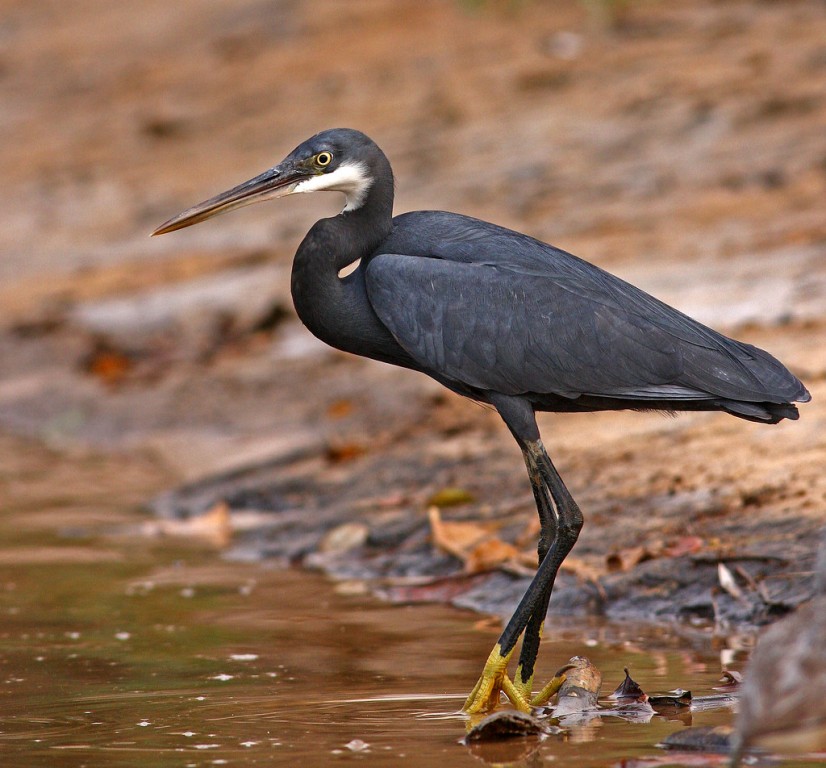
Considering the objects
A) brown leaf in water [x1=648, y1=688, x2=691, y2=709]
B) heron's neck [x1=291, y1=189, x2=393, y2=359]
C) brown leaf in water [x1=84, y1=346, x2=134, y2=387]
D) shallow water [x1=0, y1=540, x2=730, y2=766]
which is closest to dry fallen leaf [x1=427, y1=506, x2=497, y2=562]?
shallow water [x1=0, y1=540, x2=730, y2=766]

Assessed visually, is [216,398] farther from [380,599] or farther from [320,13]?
[320,13]

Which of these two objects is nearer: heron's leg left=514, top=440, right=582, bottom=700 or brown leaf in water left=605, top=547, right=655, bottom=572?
heron's leg left=514, top=440, right=582, bottom=700

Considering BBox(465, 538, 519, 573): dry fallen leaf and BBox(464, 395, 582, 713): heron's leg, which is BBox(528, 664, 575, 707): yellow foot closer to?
BBox(464, 395, 582, 713): heron's leg

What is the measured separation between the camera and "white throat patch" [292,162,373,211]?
5395 millimetres

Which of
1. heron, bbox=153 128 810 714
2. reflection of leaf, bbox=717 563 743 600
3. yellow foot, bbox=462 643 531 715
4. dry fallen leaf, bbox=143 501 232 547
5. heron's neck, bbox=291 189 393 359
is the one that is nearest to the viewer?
yellow foot, bbox=462 643 531 715

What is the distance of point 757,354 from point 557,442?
278 cm

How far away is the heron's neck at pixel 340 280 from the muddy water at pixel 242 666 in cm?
122

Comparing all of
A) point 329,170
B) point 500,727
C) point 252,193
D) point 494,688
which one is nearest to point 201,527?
point 252,193

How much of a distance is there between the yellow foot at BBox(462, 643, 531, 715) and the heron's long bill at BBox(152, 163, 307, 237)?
A: 6.21 ft

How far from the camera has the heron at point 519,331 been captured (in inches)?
198

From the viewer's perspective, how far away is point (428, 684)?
16.4 ft

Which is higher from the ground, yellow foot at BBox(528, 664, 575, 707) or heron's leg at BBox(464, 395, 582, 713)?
heron's leg at BBox(464, 395, 582, 713)

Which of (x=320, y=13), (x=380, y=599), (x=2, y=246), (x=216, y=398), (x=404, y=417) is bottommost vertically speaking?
(x=380, y=599)

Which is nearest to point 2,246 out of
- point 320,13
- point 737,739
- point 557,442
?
point 320,13
